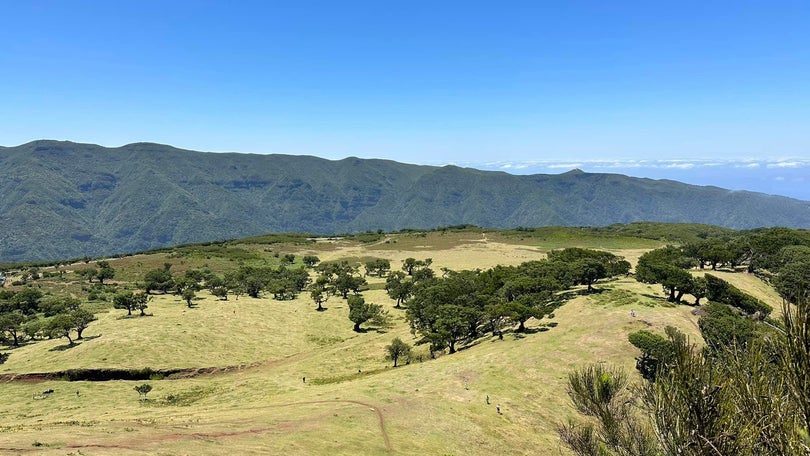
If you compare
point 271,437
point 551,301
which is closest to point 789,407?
point 271,437

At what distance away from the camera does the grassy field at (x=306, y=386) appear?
28125 mm

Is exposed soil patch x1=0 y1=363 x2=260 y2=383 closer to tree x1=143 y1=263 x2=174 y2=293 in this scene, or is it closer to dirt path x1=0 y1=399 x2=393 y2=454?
dirt path x1=0 y1=399 x2=393 y2=454

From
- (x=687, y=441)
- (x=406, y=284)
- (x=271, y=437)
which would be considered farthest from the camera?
(x=406, y=284)

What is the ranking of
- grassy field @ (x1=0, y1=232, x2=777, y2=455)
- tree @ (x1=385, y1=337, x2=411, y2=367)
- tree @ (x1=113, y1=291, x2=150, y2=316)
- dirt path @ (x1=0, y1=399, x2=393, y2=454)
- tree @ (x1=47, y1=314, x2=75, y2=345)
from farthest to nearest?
tree @ (x1=113, y1=291, x2=150, y2=316)
tree @ (x1=47, y1=314, x2=75, y2=345)
tree @ (x1=385, y1=337, x2=411, y2=367)
grassy field @ (x1=0, y1=232, x2=777, y2=455)
dirt path @ (x1=0, y1=399, x2=393, y2=454)

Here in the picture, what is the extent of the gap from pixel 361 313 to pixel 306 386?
31.2m

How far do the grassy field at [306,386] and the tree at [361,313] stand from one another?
2.76 meters

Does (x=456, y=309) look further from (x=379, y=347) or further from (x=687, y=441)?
(x=687, y=441)

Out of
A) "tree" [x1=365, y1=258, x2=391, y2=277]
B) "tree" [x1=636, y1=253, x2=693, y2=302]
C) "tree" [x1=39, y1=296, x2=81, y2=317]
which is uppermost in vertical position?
"tree" [x1=636, y1=253, x2=693, y2=302]

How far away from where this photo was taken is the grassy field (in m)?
28.1

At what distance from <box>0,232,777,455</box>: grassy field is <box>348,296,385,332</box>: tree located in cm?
276

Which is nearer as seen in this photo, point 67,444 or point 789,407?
point 789,407

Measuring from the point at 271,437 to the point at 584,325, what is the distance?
41.7 metres

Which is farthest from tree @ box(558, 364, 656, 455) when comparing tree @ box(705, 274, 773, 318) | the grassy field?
tree @ box(705, 274, 773, 318)

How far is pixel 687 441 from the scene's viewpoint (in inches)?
391
